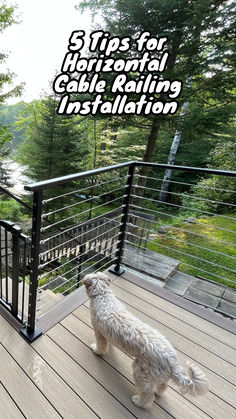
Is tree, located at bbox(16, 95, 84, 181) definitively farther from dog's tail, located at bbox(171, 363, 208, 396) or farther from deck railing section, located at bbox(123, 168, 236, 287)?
dog's tail, located at bbox(171, 363, 208, 396)

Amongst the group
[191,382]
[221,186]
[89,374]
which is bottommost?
[89,374]

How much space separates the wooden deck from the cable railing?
16 centimetres

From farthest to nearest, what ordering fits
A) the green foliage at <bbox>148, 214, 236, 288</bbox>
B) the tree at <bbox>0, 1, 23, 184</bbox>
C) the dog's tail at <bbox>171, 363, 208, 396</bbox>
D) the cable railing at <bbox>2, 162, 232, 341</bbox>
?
the tree at <bbox>0, 1, 23, 184</bbox>
the green foliage at <bbox>148, 214, 236, 288</bbox>
the cable railing at <bbox>2, 162, 232, 341</bbox>
the dog's tail at <bbox>171, 363, 208, 396</bbox>

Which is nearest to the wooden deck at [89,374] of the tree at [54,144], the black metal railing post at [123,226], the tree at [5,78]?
the black metal railing post at [123,226]

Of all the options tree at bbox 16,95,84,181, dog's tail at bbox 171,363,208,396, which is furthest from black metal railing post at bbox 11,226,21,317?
tree at bbox 16,95,84,181

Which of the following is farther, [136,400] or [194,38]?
[194,38]

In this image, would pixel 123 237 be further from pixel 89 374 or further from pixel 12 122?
pixel 12 122

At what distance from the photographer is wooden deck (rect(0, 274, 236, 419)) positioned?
3.58 feet

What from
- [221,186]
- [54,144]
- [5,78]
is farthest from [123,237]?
[221,186]

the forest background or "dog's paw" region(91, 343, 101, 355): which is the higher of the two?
the forest background

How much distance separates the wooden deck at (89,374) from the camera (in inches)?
42.9

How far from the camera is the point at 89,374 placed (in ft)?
4.08

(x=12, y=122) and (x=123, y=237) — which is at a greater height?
(x=12, y=122)

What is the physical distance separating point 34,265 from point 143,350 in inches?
29.1
